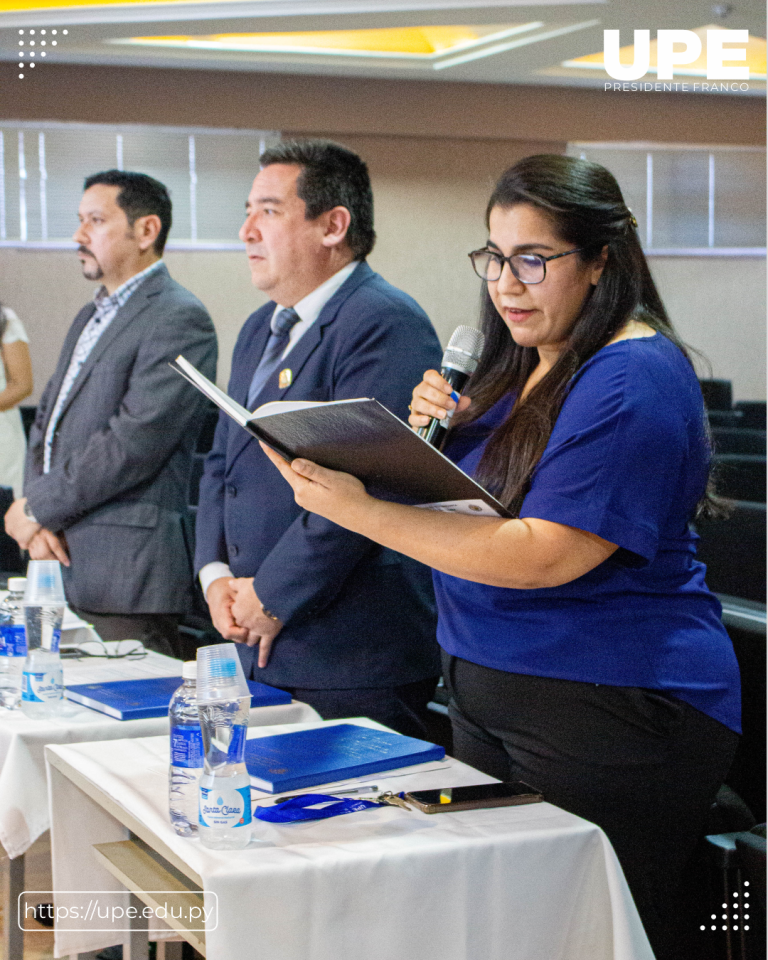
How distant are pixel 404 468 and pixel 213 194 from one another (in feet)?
26.1

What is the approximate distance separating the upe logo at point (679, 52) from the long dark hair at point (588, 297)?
5.88 metres

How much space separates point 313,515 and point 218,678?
0.88 m

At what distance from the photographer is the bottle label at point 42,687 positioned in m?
1.80

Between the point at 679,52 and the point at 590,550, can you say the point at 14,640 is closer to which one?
the point at 590,550

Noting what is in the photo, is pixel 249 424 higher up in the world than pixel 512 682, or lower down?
higher up

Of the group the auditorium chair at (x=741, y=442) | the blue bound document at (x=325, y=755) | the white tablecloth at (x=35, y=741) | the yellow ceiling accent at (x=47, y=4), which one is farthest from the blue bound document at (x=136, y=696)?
the yellow ceiling accent at (x=47, y=4)

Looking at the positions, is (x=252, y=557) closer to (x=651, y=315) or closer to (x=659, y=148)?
(x=651, y=315)

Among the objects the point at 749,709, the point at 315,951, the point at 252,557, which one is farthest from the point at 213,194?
the point at 315,951

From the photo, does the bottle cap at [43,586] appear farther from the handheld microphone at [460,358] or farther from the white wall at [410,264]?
the white wall at [410,264]

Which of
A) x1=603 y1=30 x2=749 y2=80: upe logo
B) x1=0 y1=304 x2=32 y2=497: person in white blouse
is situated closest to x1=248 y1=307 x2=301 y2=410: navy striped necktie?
x1=0 y1=304 x2=32 y2=497: person in white blouse

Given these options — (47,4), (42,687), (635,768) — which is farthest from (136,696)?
(47,4)

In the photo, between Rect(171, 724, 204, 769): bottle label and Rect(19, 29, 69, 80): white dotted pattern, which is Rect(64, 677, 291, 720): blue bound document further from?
Rect(19, 29, 69, 80): white dotted pattern

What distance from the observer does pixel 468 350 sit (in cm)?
177

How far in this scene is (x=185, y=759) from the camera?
1.30 meters
